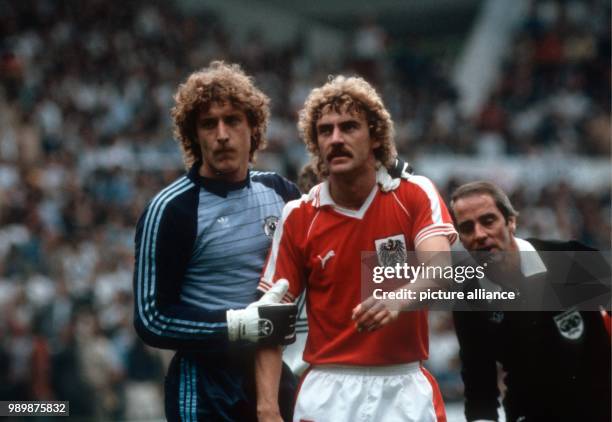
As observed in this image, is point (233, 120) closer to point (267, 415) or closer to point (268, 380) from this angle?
point (268, 380)

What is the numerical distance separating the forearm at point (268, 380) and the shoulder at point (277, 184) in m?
0.79

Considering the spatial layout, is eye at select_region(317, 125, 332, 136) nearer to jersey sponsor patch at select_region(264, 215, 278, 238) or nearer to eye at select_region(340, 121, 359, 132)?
eye at select_region(340, 121, 359, 132)

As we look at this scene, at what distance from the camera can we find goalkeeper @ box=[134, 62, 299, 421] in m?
4.51

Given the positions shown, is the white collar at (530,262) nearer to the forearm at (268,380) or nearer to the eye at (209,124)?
the forearm at (268,380)

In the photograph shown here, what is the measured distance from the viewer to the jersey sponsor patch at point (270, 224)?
15.7ft

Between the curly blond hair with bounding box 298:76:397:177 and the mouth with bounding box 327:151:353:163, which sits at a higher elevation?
the curly blond hair with bounding box 298:76:397:177

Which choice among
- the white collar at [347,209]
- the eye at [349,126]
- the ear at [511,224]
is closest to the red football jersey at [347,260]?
the white collar at [347,209]

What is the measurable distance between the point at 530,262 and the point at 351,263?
3.87ft

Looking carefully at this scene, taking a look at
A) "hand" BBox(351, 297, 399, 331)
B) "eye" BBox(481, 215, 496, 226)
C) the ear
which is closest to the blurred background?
the ear

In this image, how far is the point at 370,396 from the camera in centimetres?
438

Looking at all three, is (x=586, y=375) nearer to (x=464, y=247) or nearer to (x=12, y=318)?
(x=464, y=247)

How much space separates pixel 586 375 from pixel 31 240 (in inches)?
307

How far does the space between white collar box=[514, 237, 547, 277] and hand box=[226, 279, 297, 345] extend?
130 cm

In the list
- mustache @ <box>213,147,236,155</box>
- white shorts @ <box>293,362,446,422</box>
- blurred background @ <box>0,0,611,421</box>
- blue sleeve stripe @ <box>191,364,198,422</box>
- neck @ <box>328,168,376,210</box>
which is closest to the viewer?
white shorts @ <box>293,362,446,422</box>
